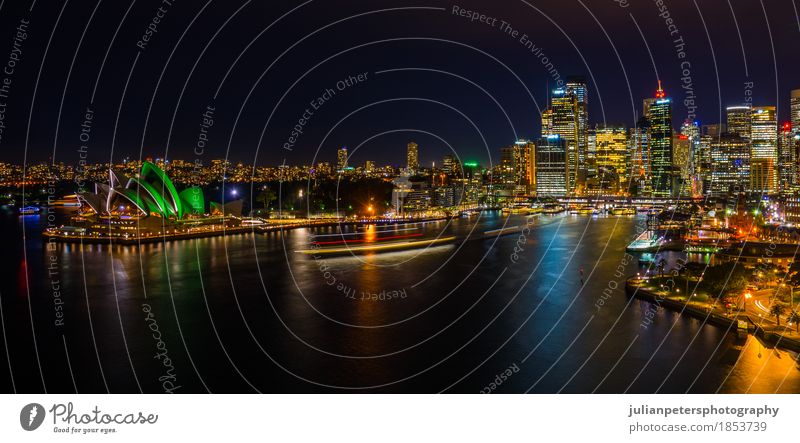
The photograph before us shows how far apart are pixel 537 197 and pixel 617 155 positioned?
1075cm

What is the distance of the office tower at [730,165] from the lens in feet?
107

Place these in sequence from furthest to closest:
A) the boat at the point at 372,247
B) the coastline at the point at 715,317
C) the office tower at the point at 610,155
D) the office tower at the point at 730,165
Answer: the office tower at the point at 610,155 → the office tower at the point at 730,165 → the boat at the point at 372,247 → the coastline at the point at 715,317

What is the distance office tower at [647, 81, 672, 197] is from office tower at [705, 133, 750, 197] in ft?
9.13

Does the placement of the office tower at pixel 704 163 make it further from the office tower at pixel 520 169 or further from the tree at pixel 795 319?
the tree at pixel 795 319

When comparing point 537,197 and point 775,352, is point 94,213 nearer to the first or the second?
point 775,352

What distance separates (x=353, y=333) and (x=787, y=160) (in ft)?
107

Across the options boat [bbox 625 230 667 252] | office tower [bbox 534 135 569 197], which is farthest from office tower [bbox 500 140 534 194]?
boat [bbox 625 230 667 252]

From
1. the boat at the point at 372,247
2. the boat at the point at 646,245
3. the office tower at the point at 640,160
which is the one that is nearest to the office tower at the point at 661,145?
the office tower at the point at 640,160

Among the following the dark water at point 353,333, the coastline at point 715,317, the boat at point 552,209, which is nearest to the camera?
the dark water at point 353,333

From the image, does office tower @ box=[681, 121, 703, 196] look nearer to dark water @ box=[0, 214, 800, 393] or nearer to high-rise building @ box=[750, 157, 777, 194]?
high-rise building @ box=[750, 157, 777, 194]

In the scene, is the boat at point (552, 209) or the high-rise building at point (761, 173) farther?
the high-rise building at point (761, 173)

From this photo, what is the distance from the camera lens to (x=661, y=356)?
4703 mm

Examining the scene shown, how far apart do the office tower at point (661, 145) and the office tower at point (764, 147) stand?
4.60m

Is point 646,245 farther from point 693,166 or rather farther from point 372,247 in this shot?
point 693,166
